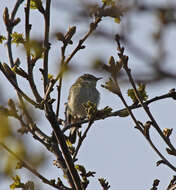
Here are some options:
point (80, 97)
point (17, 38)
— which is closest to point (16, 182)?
point (17, 38)

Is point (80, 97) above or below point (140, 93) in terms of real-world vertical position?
above

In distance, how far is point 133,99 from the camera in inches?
118

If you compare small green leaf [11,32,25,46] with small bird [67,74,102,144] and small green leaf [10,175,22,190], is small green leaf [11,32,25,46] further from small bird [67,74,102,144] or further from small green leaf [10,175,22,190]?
small bird [67,74,102,144]

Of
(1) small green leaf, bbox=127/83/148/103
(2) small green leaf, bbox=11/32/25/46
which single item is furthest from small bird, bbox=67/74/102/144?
(1) small green leaf, bbox=127/83/148/103

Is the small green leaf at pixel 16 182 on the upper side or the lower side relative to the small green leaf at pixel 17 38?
lower

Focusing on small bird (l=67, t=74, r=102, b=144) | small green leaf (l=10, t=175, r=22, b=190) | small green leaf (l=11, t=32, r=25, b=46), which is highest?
small bird (l=67, t=74, r=102, b=144)

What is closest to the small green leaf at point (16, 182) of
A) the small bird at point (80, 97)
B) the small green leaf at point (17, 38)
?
the small green leaf at point (17, 38)

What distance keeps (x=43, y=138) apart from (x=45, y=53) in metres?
0.79

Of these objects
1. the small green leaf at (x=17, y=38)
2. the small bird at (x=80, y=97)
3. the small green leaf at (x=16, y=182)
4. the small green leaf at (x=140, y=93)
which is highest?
the small bird at (x=80, y=97)

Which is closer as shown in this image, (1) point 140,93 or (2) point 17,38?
(1) point 140,93

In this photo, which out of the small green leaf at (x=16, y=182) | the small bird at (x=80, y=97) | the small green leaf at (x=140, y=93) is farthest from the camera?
the small bird at (x=80, y=97)

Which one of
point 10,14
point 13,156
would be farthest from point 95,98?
point 13,156

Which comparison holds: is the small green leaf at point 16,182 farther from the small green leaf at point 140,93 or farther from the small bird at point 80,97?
the small bird at point 80,97

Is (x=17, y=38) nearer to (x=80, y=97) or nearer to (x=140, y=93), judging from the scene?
(x=140, y=93)
